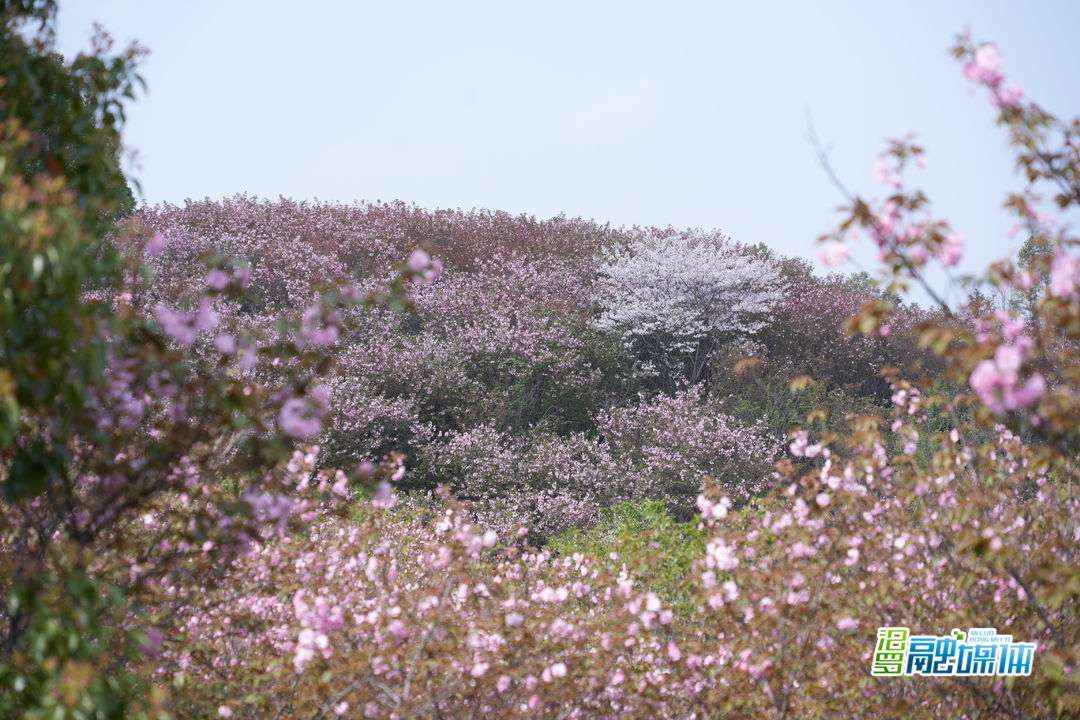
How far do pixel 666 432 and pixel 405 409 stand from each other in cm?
445

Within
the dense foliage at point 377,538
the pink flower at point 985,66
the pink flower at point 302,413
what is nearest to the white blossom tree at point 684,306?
the dense foliage at point 377,538

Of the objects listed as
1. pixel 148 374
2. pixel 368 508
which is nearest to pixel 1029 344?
pixel 148 374

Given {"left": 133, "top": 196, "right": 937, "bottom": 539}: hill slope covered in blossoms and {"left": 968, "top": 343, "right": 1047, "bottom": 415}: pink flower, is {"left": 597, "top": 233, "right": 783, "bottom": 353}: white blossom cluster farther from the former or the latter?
{"left": 968, "top": 343, "right": 1047, "bottom": 415}: pink flower

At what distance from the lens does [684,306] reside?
1727 cm

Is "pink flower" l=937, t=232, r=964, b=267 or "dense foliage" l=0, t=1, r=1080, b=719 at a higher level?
"pink flower" l=937, t=232, r=964, b=267

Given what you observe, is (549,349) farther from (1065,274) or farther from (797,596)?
(1065,274)

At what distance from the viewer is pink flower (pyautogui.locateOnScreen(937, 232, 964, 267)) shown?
2.89 meters

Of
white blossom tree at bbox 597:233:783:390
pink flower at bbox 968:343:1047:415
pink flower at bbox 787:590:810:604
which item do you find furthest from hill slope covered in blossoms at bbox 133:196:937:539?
pink flower at bbox 968:343:1047:415

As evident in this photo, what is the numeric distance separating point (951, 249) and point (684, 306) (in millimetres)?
→ 14492

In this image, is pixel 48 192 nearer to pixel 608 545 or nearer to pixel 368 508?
pixel 368 508

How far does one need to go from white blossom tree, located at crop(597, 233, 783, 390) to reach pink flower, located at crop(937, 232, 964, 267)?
1334 centimetres

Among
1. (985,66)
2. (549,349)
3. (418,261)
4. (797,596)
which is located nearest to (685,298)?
(549,349)

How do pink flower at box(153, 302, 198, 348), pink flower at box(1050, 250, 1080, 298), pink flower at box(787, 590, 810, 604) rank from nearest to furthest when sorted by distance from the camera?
pink flower at box(1050, 250, 1080, 298) < pink flower at box(153, 302, 198, 348) < pink flower at box(787, 590, 810, 604)

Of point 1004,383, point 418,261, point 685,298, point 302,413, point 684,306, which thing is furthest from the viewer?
point 684,306
